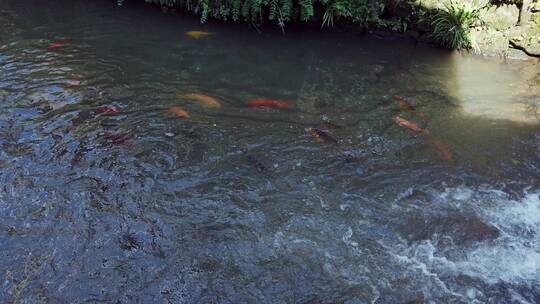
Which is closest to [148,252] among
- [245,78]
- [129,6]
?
[245,78]

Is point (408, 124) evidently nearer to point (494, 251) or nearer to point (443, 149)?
point (443, 149)

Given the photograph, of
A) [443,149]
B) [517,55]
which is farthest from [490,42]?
[443,149]

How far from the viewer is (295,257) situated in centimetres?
529

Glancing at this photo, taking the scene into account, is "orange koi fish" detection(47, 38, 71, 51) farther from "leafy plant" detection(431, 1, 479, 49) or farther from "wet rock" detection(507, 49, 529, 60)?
"wet rock" detection(507, 49, 529, 60)

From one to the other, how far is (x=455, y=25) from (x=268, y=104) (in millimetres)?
4922

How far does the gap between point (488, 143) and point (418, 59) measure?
126 inches

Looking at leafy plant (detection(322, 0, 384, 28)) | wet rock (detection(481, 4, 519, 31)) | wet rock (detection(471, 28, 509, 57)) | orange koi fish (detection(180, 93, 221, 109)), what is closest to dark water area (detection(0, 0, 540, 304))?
orange koi fish (detection(180, 93, 221, 109))

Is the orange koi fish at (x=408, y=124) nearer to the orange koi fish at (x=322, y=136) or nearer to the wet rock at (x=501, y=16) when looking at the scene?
the orange koi fish at (x=322, y=136)

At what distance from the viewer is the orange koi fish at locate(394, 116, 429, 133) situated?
767cm

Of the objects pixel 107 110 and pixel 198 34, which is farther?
pixel 198 34

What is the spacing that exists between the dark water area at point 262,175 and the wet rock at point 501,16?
1.03m

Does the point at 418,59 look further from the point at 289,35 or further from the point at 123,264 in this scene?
the point at 123,264

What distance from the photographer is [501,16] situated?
10.7m

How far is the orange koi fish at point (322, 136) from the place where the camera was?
728 centimetres
